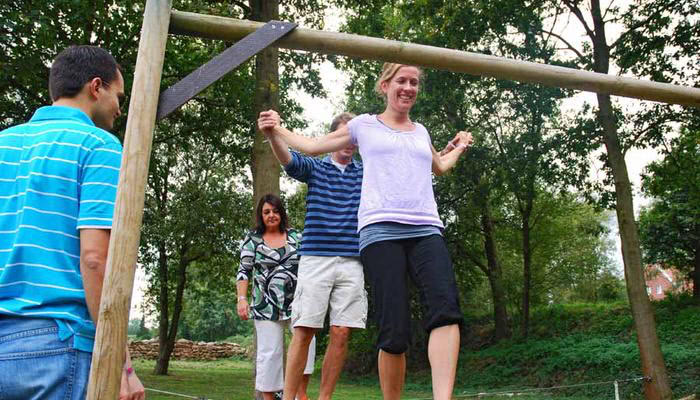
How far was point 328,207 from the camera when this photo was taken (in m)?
4.83

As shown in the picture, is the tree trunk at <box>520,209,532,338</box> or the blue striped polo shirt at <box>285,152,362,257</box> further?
the tree trunk at <box>520,209,532,338</box>

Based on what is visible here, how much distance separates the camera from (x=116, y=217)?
8.36 feet

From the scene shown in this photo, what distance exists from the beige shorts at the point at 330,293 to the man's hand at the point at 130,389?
7.13 feet

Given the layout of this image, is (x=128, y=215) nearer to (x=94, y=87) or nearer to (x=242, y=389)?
(x=94, y=87)

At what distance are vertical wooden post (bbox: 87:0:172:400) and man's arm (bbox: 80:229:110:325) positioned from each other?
0.42ft

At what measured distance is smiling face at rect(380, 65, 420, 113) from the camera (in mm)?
3922

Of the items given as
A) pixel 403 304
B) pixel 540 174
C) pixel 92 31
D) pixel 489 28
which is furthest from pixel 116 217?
pixel 540 174

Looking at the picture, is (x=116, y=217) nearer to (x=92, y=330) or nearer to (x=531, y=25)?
(x=92, y=330)

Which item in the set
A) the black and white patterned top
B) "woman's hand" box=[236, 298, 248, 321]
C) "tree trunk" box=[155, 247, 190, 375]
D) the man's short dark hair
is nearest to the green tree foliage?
"tree trunk" box=[155, 247, 190, 375]

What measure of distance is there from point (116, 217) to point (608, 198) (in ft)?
48.1

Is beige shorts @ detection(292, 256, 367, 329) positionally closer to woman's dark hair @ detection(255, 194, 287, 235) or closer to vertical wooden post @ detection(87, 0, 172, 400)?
woman's dark hair @ detection(255, 194, 287, 235)

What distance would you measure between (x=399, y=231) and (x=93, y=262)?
1.81m

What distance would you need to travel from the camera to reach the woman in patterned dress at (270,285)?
5387mm

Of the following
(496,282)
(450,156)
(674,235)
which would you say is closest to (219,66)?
(450,156)
